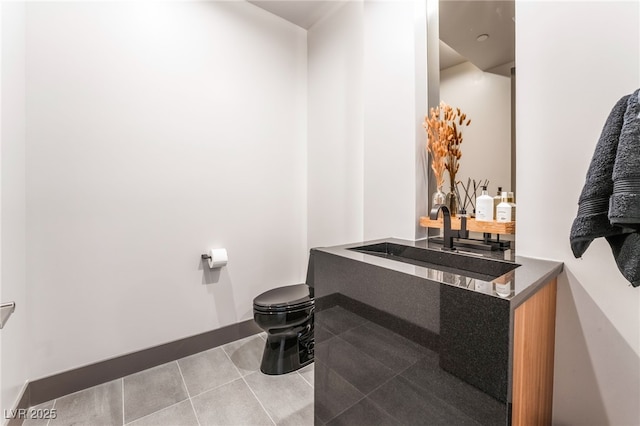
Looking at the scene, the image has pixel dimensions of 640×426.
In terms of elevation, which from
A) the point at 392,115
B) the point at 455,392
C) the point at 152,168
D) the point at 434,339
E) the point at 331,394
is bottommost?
the point at 331,394

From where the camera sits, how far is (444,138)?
4.90 ft

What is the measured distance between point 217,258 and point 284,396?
0.94m

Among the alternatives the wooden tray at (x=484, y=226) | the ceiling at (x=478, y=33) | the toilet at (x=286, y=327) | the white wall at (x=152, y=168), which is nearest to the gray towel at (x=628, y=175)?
the wooden tray at (x=484, y=226)

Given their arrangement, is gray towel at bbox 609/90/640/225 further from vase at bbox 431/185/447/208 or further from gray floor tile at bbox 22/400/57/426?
gray floor tile at bbox 22/400/57/426

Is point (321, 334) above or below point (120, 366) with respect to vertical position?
above

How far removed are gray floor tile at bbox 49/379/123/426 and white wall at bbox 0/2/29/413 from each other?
21 centimetres

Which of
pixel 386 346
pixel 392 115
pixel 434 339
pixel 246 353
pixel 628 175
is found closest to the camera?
pixel 628 175

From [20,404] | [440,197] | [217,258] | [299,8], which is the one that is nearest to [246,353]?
[217,258]

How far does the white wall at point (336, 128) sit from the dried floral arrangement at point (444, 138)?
1.78 feet

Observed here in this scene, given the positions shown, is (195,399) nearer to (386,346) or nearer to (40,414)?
(40,414)

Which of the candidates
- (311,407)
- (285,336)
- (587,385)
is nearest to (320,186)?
(285,336)

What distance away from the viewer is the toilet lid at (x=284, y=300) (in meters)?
1.68

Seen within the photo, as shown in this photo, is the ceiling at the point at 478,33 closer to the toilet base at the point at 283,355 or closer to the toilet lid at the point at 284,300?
the toilet lid at the point at 284,300

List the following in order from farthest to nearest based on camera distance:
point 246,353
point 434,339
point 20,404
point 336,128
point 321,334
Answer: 1. point 336,128
2. point 246,353
3. point 20,404
4. point 321,334
5. point 434,339
